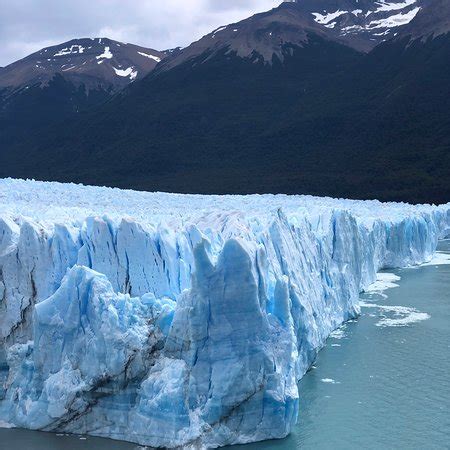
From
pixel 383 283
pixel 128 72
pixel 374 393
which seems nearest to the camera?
pixel 374 393

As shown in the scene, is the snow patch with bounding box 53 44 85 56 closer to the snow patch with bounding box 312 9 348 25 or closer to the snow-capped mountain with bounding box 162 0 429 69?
the snow-capped mountain with bounding box 162 0 429 69

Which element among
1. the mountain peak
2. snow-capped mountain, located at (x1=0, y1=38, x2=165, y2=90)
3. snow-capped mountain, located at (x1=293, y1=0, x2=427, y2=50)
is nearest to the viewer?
Result: the mountain peak

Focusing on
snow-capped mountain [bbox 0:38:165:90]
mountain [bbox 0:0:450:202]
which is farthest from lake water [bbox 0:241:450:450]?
snow-capped mountain [bbox 0:38:165:90]

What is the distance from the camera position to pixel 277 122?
65.8 metres

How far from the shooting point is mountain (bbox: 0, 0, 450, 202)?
50594 millimetres

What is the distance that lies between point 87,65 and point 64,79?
829cm

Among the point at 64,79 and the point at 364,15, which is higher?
the point at 364,15

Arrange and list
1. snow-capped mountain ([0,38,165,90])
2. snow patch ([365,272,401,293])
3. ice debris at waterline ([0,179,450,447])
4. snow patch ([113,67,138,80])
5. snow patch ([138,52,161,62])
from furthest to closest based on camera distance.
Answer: snow patch ([138,52,161,62]) → snow patch ([113,67,138,80]) → snow-capped mountain ([0,38,165,90]) → snow patch ([365,272,401,293]) → ice debris at waterline ([0,179,450,447])

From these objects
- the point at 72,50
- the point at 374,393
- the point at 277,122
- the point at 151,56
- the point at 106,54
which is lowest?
the point at 374,393

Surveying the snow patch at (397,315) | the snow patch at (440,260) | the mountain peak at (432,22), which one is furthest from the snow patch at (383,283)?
the mountain peak at (432,22)

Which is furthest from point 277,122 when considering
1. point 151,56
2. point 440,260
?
point 151,56

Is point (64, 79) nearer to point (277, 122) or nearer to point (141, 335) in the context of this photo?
point (277, 122)

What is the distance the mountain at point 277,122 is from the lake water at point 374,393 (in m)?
28.9

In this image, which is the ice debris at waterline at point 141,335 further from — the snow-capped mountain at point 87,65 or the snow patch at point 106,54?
the snow patch at point 106,54
